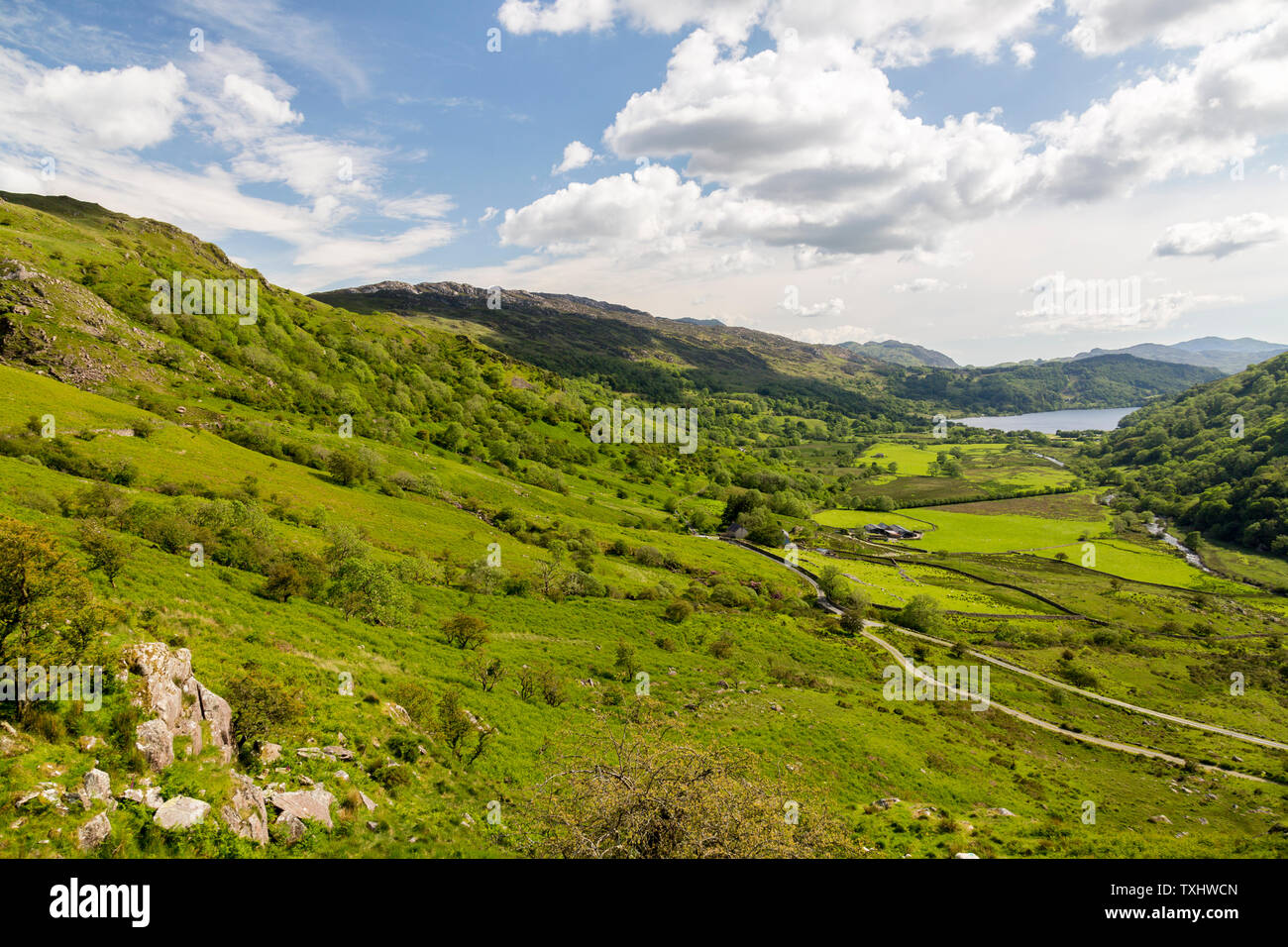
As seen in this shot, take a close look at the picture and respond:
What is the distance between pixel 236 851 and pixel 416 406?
153553 mm

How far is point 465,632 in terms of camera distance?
125 ft

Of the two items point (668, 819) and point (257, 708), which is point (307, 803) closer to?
point (257, 708)

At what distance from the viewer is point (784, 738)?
124ft

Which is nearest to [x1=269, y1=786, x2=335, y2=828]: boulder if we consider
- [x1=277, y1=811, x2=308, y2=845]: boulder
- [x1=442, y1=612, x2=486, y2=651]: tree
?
[x1=277, y1=811, x2=308, y2=845]: boulder

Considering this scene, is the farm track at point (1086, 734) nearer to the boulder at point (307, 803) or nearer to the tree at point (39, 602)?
the boulder at point (307, 803)

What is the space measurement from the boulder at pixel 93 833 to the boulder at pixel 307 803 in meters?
4.63

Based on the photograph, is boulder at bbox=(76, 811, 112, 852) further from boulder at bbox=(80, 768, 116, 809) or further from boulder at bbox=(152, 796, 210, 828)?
boulder at bbox=(152, 796, 210, 828)

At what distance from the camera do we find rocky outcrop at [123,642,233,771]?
14.5m

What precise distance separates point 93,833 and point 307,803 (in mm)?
5815

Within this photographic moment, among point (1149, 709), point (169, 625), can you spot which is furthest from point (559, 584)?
point (1149, 709)

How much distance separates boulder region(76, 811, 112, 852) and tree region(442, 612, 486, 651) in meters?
26.8

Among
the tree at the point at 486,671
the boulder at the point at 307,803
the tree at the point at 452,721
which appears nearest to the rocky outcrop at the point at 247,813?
the boulder at the point at 307,803

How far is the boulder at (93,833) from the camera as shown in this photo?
10.9 meters
